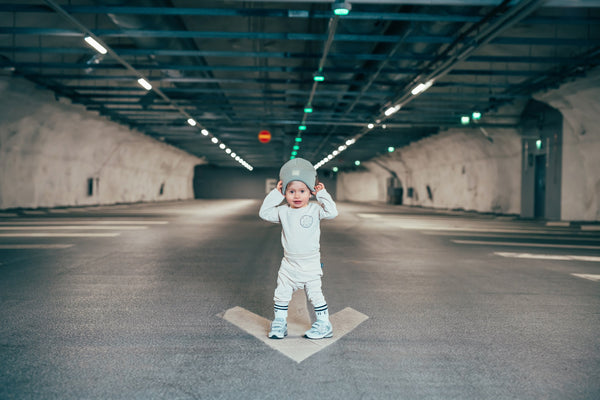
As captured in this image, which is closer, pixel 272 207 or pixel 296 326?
pixel 272 207

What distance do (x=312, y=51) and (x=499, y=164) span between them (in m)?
16.1

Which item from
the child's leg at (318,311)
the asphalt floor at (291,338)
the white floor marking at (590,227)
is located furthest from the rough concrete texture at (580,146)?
the child's leg at (318,311)

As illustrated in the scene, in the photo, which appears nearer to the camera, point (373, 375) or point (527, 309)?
point (373, 375)

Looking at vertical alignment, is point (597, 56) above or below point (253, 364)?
above

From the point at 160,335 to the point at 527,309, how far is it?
4099 mm

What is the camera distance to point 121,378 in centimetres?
324

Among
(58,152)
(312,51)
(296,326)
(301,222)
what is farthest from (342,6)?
(58,152)

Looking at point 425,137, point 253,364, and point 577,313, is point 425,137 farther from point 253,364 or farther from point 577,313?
point 253,364

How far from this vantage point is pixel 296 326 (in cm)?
458

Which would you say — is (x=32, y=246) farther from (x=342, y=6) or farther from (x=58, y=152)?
(x=58, y=152)

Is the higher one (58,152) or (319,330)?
(58,152)


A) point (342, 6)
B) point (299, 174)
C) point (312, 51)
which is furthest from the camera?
point (312, 51)

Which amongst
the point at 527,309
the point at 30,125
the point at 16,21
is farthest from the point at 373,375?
the point at 30,125

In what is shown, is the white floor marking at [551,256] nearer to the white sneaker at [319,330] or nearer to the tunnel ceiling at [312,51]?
the tunnel ceiling at [312,51]
